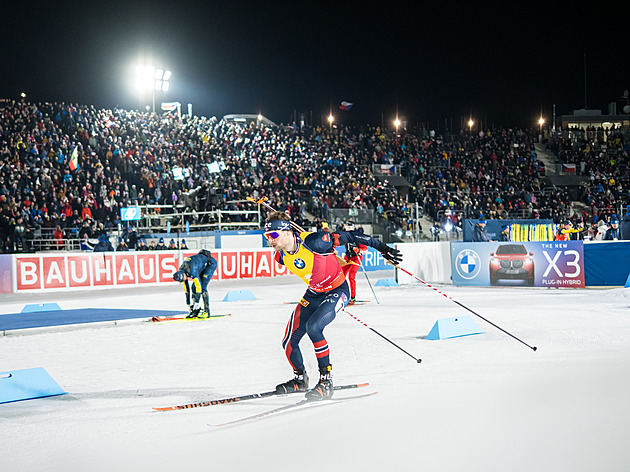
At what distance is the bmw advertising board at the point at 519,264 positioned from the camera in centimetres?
1942

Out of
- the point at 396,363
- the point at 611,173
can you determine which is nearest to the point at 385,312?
the point at 396,363

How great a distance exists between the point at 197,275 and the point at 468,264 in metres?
10.7

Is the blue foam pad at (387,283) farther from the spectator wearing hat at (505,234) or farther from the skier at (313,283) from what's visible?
the skier at (313,283)

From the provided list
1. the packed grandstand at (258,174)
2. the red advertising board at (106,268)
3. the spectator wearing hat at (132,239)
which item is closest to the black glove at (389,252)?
the red advertising board at (106,268)

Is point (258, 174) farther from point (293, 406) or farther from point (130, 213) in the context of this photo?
point (293, 406)

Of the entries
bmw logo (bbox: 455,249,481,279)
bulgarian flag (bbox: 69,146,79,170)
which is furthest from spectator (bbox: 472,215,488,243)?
bulgarian flag (bbox: 69,146,79,170)

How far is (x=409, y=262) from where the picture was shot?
23.0 m

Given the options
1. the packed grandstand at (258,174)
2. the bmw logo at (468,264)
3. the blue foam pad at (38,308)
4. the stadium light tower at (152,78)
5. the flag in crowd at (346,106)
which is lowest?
the blue foam pad at (38,308)

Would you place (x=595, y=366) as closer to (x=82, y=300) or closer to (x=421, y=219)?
(x=82, y=300)

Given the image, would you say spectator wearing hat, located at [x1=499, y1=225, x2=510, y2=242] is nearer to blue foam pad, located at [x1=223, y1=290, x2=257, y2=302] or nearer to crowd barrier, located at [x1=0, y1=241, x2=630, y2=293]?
crowd barrier, located at [x1=0, y1=241, x2=630, y2=293]

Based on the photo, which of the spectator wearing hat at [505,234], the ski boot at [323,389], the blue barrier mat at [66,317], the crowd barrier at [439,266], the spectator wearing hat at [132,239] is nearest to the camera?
the ski boot at [323,389]

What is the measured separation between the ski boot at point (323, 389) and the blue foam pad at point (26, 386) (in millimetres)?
2683

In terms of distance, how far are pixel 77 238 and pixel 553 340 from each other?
18051 millimetres

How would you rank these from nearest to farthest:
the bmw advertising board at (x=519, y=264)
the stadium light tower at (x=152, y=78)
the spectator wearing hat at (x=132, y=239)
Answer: the bmw advertising board at (x=519, y=264) → the spectator wearing hat at (x=132, y=239) → the stadium light tower at (x=152, y=78)
